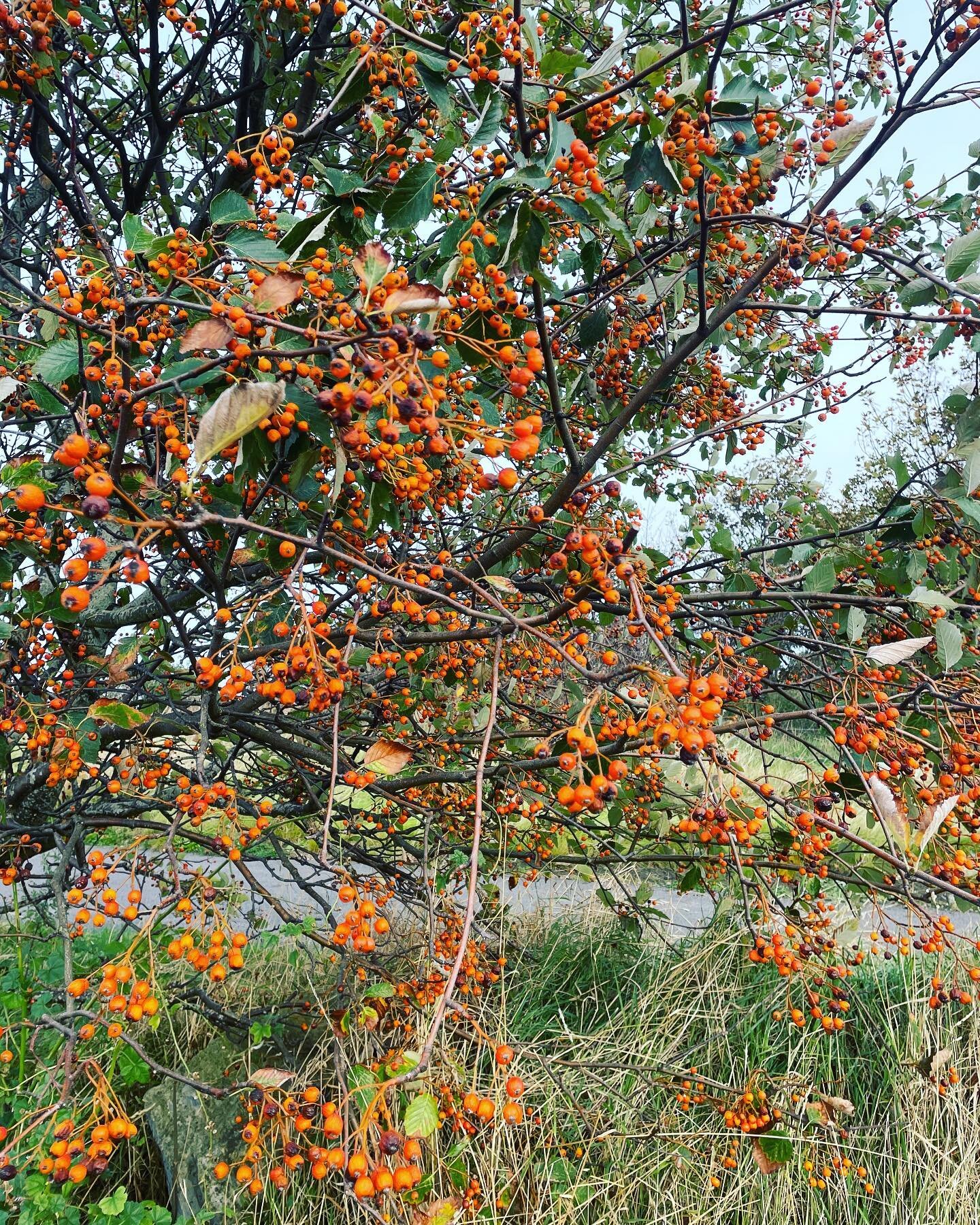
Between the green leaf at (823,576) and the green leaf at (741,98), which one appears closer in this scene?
the green leaf at (741,98)

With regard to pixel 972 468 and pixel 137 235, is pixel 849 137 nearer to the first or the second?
pixel 972 468

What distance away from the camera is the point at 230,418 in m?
0.97

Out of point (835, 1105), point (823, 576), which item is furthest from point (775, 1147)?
point (823, 576)

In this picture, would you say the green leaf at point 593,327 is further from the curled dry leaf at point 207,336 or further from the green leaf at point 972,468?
the curled dry leaf at point 207,336

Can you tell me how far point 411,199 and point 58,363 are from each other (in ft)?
2.73

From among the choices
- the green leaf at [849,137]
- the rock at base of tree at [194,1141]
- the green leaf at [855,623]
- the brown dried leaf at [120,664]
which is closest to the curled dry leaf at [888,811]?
the green leaf at [855,623]

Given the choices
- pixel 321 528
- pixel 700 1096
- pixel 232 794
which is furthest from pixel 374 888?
→ pixel 700 1096

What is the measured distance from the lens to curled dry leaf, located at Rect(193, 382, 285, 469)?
3.17ft

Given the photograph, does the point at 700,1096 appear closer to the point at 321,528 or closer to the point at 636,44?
the point at 321,528

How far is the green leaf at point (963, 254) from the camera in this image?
5.71ft

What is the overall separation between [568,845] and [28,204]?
12.5ft

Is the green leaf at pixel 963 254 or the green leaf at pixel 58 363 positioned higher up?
the green leaf at pixel 963 254

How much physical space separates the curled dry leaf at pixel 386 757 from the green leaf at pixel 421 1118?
0.57 m

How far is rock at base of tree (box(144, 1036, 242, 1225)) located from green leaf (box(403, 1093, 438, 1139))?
182cm
